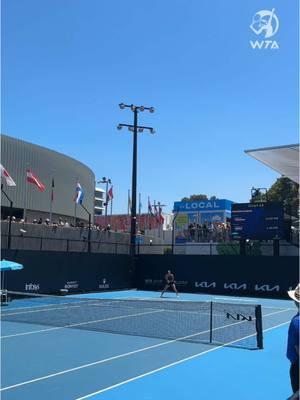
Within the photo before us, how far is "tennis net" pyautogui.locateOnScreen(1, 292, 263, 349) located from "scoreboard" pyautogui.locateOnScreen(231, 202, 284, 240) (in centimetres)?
798

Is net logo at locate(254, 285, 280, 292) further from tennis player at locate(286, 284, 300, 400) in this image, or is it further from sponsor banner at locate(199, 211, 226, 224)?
tennis player at locate(286, 284, 300, 400)

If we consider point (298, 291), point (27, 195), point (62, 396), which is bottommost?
point (62, 396)

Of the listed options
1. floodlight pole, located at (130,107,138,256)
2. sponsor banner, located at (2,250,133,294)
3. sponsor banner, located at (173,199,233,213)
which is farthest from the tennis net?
sponsor banner, located at (173,199,233,213)

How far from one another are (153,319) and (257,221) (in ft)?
41.7

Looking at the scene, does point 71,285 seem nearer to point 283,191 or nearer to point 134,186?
point 134,186

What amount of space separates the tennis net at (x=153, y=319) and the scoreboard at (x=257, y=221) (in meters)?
7.98

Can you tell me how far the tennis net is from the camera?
41.8 ft

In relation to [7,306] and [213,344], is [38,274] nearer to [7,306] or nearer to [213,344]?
[7,306]

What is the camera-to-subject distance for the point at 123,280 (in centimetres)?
2994

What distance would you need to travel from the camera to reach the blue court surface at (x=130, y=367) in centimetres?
769

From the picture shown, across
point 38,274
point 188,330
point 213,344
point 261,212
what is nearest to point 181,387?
point 213,344

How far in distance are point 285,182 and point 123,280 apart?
30511 millimetres

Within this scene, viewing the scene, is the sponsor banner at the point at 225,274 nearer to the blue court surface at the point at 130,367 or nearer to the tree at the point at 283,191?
the blue court surface at the point at 130,367

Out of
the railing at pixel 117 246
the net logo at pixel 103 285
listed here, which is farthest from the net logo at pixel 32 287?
the net logo at pixel 103 285
